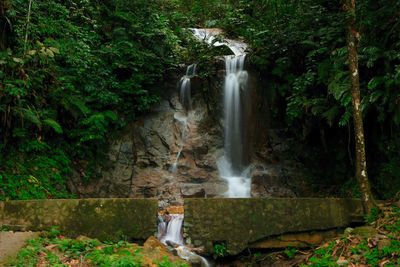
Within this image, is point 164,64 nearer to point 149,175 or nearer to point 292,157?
point 149,175

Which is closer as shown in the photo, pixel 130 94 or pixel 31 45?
pixel 31 45

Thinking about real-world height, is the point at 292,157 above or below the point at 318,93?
below

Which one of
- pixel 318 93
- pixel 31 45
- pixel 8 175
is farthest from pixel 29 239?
pixel 318 93

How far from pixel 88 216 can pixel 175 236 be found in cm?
174

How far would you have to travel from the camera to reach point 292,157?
9336mm

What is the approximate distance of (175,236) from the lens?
5773 mm

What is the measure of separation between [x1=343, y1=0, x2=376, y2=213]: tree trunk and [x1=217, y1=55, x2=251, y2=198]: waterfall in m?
4.20

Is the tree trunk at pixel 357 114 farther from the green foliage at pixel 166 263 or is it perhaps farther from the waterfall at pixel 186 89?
the waterfall at pixel 186 89

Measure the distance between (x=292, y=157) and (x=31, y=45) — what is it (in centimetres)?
766

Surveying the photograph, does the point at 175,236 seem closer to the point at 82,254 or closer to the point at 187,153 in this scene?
the point at 82,254

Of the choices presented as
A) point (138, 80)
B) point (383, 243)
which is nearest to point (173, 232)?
point (383, 243)

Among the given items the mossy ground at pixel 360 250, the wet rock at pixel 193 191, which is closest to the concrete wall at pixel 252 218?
the mossy ground at pixel 360 250

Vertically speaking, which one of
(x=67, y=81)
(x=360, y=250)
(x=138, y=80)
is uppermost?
(x=138, y=80)

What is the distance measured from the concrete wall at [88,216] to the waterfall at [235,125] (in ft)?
14.9
